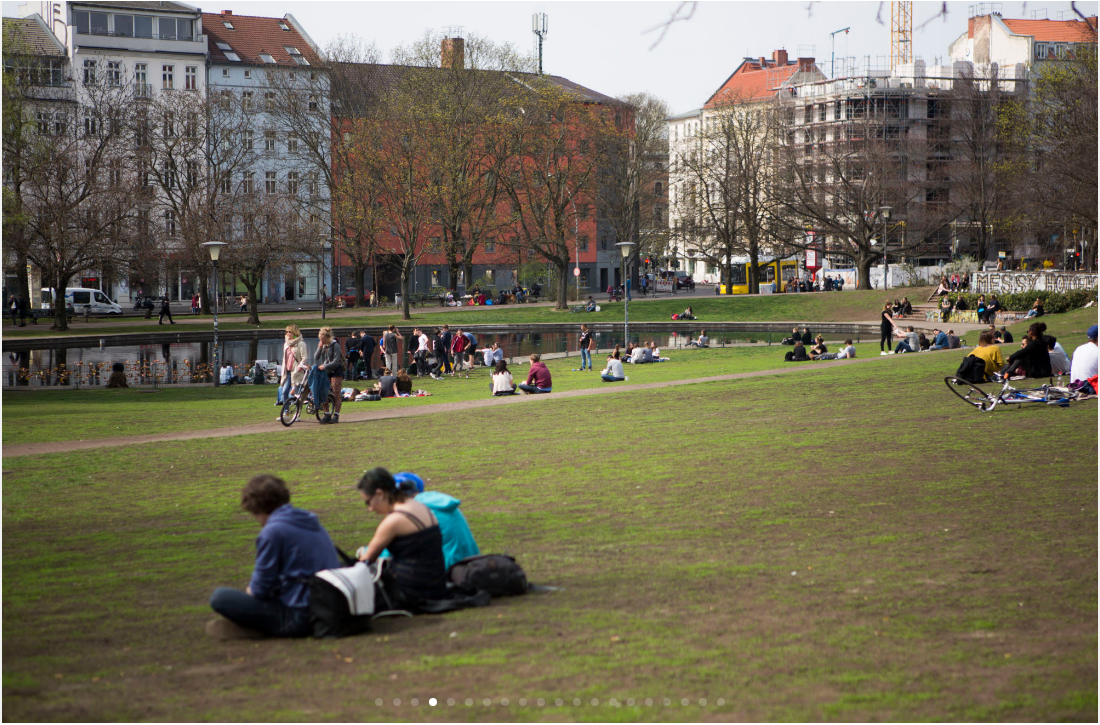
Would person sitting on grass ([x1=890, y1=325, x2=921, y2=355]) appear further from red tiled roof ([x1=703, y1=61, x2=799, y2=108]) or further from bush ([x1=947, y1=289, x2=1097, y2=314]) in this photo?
red tiled roof ([x1=703, y1=61, x2=799, y2=108])

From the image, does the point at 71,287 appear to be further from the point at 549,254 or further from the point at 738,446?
the point at 738,446

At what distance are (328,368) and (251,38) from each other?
69559 mm

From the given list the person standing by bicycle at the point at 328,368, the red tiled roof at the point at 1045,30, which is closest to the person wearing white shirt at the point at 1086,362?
the person standing by bicycle at the point at 328,368

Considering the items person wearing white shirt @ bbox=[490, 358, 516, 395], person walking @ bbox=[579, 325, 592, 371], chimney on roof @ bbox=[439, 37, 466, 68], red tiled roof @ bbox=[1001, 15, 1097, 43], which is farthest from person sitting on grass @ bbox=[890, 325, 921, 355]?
red tiled roof @ bbox=[1001, 15, 1097, 43]

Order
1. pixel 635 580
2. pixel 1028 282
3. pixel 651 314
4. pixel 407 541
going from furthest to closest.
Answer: pixel 651 314, pixel 1028 282, pixel 635 580, pixel 407 541

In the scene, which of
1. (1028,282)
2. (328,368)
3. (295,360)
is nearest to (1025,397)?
(328,368)

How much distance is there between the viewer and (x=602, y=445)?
15.6m

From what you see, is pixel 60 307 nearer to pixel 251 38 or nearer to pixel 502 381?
pixel 502 381

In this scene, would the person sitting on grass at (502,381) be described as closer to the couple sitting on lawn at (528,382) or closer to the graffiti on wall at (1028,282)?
the couple sitting on lawn at (528,382)

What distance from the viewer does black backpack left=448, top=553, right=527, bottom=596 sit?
743 centimetres

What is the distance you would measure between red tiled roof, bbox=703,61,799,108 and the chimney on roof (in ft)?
132

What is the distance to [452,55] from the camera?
6394 cm

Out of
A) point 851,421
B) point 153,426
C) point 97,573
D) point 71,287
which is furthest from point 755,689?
point 71,287

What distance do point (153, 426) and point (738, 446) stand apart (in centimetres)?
1114
